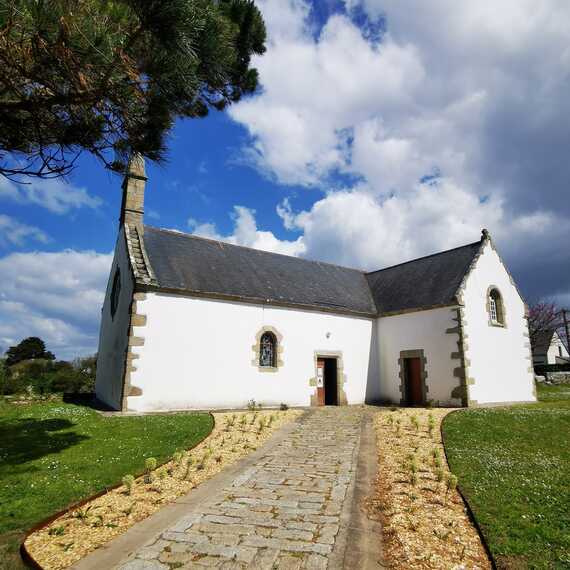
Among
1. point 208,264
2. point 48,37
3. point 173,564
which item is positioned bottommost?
point 173,564

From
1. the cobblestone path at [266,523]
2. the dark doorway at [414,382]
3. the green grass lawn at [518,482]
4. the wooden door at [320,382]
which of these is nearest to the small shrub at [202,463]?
the cobblestone path at [266,523]

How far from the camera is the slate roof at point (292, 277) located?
1655cm

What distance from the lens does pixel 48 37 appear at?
4734 mm

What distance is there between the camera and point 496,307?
1962cm

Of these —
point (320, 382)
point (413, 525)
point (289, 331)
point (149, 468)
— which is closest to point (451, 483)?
point (413, 525)

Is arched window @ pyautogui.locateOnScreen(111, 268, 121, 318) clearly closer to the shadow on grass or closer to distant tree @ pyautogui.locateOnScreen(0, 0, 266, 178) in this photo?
the shadow on grass

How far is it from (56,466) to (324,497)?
4675 millimetres

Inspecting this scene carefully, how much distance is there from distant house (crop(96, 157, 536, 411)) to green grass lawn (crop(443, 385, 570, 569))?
641 cm

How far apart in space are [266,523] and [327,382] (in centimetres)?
1478

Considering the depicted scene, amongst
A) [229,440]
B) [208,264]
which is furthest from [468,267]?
[229,440]

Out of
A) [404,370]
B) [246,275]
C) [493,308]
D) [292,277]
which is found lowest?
[404,370]

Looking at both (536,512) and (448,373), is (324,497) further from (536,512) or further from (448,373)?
(448,373)

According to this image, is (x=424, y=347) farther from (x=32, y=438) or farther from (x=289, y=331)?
(x=32, y=438)

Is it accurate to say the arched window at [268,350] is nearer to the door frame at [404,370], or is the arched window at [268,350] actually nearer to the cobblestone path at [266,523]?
the door frame at [404,370]
